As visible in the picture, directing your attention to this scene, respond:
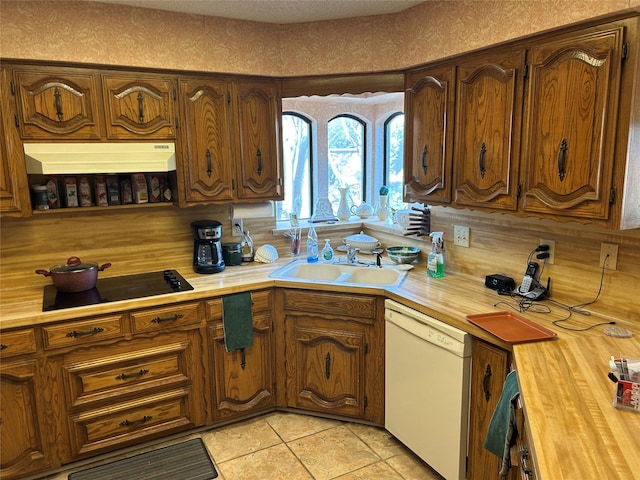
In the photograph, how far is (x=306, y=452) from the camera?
2600 mm

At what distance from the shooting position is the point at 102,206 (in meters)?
2.73

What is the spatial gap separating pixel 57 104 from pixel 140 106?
0.40 meters

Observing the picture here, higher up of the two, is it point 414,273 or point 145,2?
point 145,2

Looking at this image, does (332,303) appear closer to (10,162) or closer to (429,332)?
(429,332)

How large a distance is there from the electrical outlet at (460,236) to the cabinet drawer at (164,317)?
1.56 metres

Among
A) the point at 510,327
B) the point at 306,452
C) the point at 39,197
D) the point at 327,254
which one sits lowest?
the point at 306,452

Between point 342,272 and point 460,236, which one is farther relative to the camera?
point 342,272

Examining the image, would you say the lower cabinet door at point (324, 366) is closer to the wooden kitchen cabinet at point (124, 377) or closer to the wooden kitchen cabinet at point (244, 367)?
the wooden kitchen cabinet at point (244, 367)

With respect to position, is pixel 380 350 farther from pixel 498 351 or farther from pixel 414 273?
pixel 498 351

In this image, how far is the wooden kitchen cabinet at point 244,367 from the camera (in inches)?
106

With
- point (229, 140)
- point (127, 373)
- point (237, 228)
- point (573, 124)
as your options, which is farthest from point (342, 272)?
point (573, 124)

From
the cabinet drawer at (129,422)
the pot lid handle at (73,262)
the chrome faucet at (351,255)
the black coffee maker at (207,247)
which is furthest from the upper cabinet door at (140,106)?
the cabinet drawer at (129,422)

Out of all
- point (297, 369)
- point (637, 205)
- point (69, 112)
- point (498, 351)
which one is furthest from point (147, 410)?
point (637, 205)

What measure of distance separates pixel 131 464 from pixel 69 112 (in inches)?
73.7
